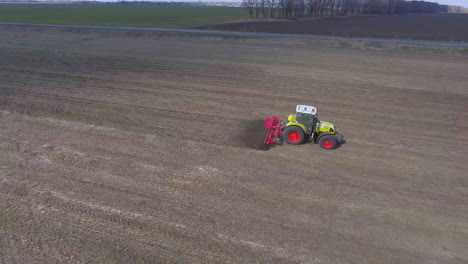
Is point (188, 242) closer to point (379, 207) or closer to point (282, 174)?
point (282, 174)

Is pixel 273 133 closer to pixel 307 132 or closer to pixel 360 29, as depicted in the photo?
pixel 307 132

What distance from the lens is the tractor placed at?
11617 mm

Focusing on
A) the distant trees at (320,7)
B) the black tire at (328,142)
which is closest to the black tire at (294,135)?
the black tire at (328,142)

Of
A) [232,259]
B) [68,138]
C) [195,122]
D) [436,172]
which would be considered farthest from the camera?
[195,122]

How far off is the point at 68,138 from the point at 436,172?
489 inches

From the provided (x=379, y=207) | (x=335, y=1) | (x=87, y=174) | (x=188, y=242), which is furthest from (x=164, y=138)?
(x=335, y=1)

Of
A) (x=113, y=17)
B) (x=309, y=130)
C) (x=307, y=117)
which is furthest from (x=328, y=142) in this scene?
(x=113, y=17)

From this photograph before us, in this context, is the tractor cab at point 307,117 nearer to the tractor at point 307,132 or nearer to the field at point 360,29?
the tractor at point 307,132

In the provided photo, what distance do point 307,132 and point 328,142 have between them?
804mm

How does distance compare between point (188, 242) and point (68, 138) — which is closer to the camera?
point (188, 242)

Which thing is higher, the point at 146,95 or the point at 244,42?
the point at 244,42

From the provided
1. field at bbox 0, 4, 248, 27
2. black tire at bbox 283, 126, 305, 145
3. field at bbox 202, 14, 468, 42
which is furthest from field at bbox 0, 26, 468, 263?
field at bbox 0, 4, 248, 27

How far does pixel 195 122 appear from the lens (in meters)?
14.0

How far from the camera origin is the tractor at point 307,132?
1162cm
